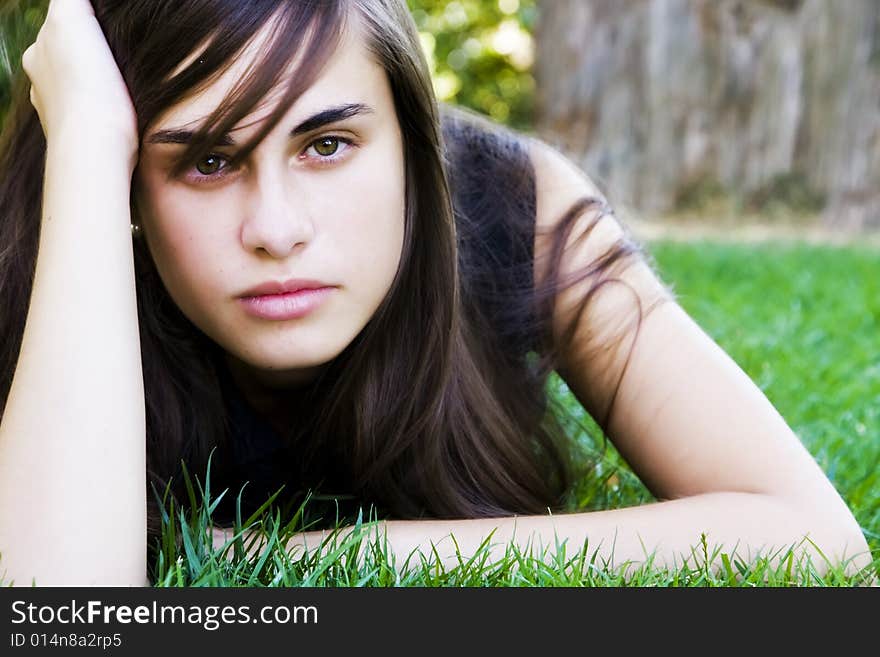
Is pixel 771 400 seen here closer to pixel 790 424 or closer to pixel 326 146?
pixel 790 424

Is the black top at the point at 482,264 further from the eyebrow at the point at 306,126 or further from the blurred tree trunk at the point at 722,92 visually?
the blurred tree trunk at the point at 722,92

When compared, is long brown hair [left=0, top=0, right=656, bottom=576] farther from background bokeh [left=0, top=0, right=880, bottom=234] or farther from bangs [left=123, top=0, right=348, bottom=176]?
background bokeh [left=0, top=0, right=880, bottom=234]

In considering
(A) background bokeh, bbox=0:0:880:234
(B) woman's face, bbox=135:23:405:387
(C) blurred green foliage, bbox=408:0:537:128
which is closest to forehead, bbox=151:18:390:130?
(B) woman's face, bbox=135:23:405:387

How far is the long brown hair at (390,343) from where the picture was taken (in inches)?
77.9

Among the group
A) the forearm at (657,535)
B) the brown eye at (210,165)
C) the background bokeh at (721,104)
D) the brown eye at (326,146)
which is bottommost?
the forearm at (657,535)

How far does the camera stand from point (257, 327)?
6.27 feet

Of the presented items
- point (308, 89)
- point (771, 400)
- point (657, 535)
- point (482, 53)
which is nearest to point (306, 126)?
point (308, 89)

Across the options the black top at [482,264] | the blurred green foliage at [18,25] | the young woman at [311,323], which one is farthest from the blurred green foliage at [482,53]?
the young woman at [311,323]

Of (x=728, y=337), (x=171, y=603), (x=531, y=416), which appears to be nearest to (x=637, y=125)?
(x=728, y=337)

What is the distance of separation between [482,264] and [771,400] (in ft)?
4.00

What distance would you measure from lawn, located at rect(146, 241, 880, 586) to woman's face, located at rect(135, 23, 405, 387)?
0.34m

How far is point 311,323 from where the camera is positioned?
1.91 metres

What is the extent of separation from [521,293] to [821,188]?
6.50m

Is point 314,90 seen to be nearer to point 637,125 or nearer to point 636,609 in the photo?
point 636,609
